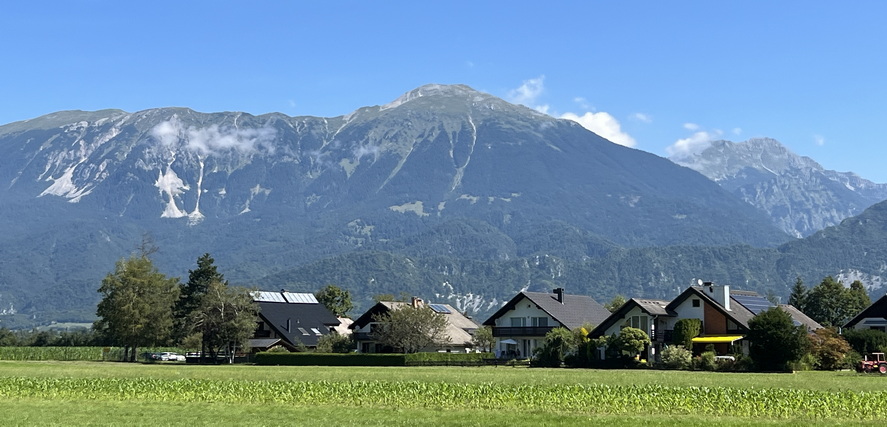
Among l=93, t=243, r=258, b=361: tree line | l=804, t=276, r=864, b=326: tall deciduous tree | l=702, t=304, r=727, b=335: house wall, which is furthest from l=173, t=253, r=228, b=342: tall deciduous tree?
l=804, t=276, r=864, b=326: tall deciduous tree

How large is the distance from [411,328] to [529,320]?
13.0m

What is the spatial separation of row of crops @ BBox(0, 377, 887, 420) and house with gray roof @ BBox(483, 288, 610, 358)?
6078 cm

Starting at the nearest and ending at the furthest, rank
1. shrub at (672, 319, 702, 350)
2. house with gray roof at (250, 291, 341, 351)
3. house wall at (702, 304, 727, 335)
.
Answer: shrub at (672, 319, 702, 350), house wall at (702, 304, 727, 335), house with gray roof at (250, 291, 341, 351)

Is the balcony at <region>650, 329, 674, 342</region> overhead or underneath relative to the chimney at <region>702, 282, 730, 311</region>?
underneath

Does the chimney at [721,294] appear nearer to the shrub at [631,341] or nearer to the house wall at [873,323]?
the shrub at [631,341]

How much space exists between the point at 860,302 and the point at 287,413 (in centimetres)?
11518

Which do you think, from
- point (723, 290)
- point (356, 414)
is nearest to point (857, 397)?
point (356, 414)

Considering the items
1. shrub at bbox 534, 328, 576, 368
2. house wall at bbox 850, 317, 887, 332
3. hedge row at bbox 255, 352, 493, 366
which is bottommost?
hedge row at bbox 255, 352, 493, 366

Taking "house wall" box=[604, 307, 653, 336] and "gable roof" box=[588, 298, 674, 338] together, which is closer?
"gable roof" box=[588, 298, 674, 338]

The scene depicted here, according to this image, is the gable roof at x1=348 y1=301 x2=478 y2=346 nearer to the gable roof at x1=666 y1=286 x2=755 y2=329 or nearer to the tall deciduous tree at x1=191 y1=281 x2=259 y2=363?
the tall deciduous tree at x1=191 y1=281 x2=259 y2=363

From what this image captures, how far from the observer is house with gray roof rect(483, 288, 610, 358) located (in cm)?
10338

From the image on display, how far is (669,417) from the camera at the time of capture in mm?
32219

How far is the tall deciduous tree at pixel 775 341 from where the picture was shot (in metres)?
65.8

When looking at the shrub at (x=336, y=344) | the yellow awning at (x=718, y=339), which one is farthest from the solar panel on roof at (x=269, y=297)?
the yellow awning at (x=718, y=339)
